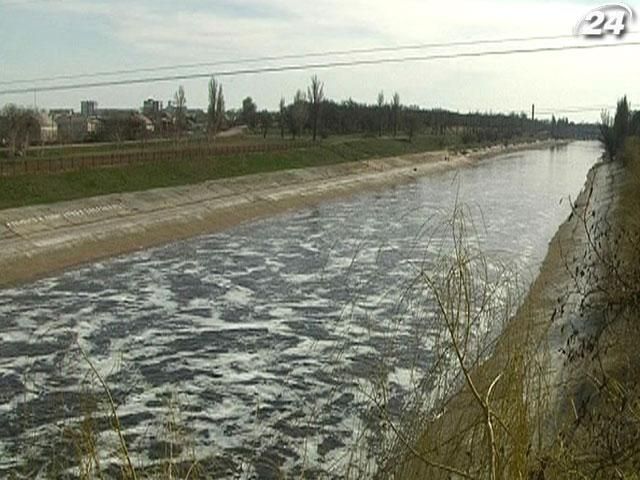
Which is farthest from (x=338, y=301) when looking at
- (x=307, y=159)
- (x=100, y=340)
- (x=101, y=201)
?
(x=307, y=159)

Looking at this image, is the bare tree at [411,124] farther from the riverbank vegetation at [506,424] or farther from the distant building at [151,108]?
the riverbank vegetation at [506,424]

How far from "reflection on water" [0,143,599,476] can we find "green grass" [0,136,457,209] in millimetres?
6610

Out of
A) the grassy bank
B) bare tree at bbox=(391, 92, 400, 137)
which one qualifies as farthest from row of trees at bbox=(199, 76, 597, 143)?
the grassy bank

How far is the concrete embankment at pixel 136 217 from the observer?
25.0m

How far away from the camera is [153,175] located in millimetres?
40688

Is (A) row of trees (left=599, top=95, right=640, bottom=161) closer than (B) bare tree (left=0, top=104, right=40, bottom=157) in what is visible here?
No

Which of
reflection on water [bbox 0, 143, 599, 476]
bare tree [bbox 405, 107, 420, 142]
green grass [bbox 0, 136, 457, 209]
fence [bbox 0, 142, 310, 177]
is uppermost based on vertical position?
bare tree [bbox 405, 107, 420, 142]

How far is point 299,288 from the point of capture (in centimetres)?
2042

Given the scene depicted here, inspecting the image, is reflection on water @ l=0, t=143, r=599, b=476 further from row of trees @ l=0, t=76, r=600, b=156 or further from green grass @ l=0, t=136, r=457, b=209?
row of trees @ l=0, t=76, r=600, b=156

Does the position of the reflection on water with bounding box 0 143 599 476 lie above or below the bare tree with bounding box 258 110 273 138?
below

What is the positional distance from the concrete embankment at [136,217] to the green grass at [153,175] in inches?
34.0

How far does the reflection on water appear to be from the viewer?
1017 cm

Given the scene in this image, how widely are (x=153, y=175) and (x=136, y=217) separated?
8.60m

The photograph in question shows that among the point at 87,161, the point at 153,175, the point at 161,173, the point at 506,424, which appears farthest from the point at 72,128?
the point at 506,424
